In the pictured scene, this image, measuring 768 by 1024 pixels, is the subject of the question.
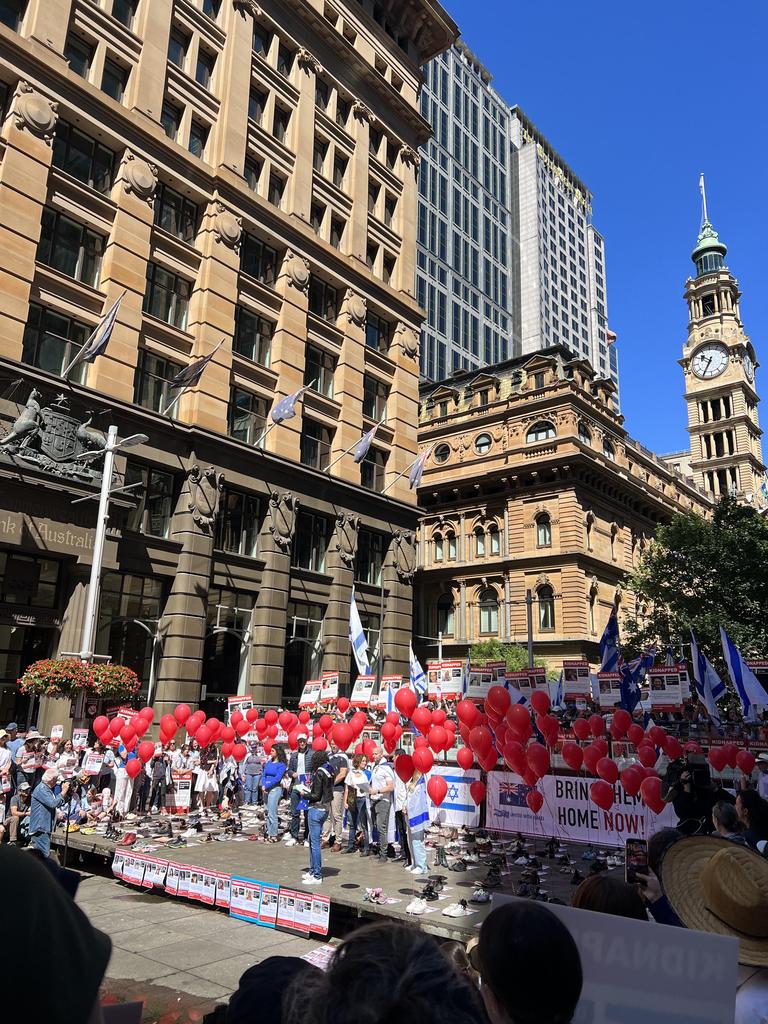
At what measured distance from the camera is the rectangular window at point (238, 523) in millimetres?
28672

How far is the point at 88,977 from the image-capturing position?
58.8 inches

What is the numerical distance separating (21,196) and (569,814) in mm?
23762

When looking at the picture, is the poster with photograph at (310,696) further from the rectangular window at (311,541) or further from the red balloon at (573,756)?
the red balloon at (573,756)

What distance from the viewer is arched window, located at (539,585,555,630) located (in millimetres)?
50781

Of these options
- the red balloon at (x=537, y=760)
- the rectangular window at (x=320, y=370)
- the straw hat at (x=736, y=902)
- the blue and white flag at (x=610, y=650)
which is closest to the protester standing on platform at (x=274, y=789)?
the red balloon at (x=537, y=760)

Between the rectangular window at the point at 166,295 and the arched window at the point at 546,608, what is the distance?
32.3 metres

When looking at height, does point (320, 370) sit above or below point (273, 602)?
above

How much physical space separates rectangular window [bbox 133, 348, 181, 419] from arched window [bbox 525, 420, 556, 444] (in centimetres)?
3238

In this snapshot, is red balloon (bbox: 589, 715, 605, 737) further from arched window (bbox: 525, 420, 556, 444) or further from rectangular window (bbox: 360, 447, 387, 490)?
arched window (bbox: 525, 420, 556, 444)

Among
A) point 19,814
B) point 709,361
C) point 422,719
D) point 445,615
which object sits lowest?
point 19,814

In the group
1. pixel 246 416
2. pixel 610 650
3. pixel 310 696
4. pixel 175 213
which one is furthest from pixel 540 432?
pixel 310 696

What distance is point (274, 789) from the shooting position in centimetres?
1608

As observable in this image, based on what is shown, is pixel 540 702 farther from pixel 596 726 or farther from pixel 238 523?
pixel 238 523

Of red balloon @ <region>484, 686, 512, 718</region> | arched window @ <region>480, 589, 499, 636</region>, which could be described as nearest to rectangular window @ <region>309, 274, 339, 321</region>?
red balloon @ <region>484, 686, 512, 718</region>
